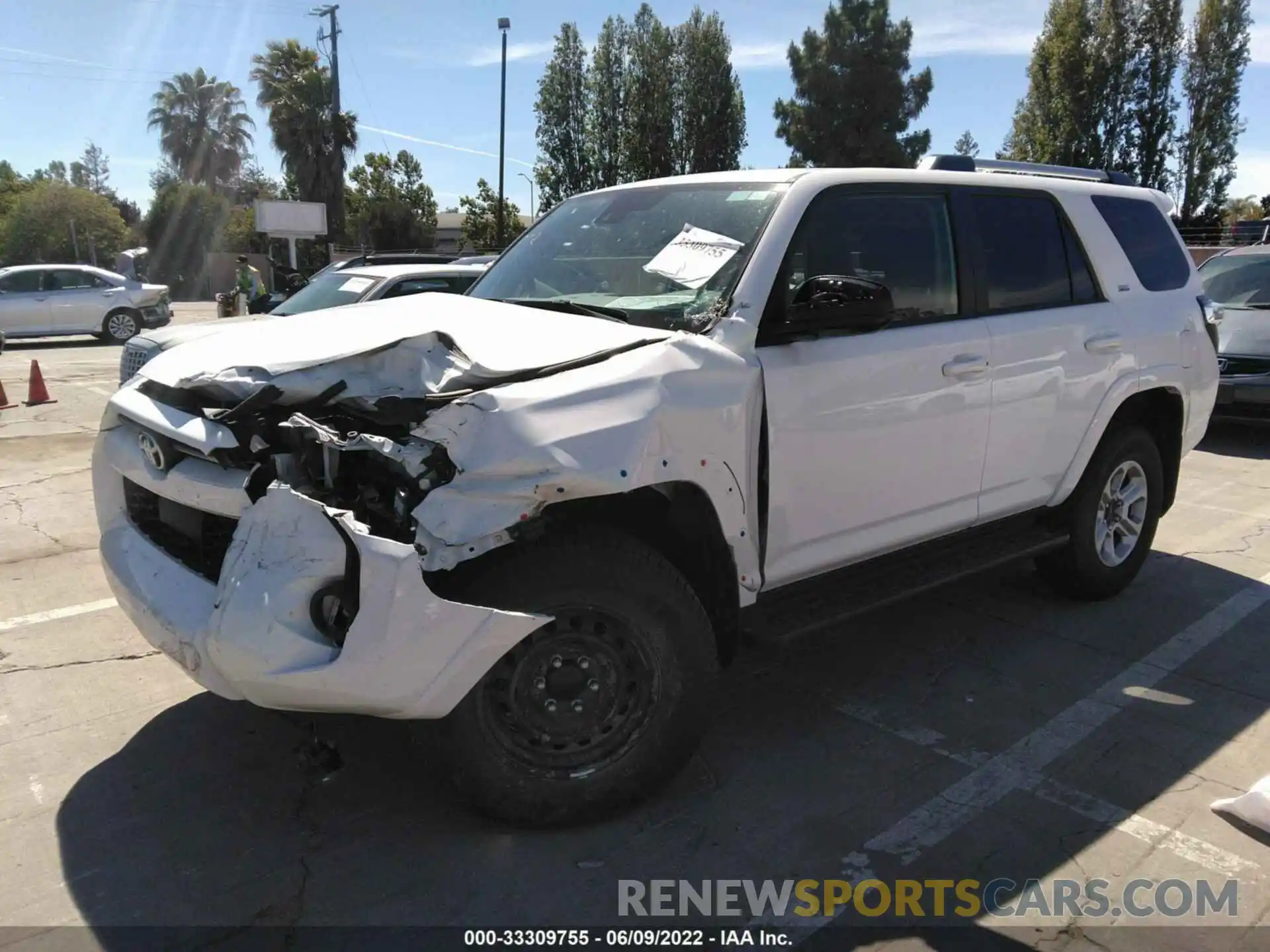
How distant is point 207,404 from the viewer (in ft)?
10.0

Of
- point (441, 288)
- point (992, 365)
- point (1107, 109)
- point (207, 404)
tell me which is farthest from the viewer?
point (1107, 109)

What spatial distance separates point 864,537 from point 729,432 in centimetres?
92

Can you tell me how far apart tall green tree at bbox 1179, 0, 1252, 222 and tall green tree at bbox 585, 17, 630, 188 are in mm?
21605

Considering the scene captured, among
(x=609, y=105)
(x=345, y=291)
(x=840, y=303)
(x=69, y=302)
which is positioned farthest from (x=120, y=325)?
(x=609, y=105)

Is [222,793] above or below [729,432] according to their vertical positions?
below

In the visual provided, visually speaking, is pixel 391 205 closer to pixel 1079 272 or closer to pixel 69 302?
pixel 69 302

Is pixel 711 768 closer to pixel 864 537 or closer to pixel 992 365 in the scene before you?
pixel 864 537

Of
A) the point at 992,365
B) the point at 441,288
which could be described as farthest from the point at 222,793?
the point at 441,288

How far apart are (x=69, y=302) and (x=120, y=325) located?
0.99 m

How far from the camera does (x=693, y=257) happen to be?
11.6ft

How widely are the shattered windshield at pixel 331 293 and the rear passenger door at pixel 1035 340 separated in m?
5.91

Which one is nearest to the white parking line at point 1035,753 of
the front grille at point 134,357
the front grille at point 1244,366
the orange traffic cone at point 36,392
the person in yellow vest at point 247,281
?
the front grille at point 1244,366

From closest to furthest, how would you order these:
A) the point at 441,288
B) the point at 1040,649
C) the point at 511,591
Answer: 1. the point at 511,591
2. the point at 1040,649
3. the point at 441,288

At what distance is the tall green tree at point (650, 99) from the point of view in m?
41.7
